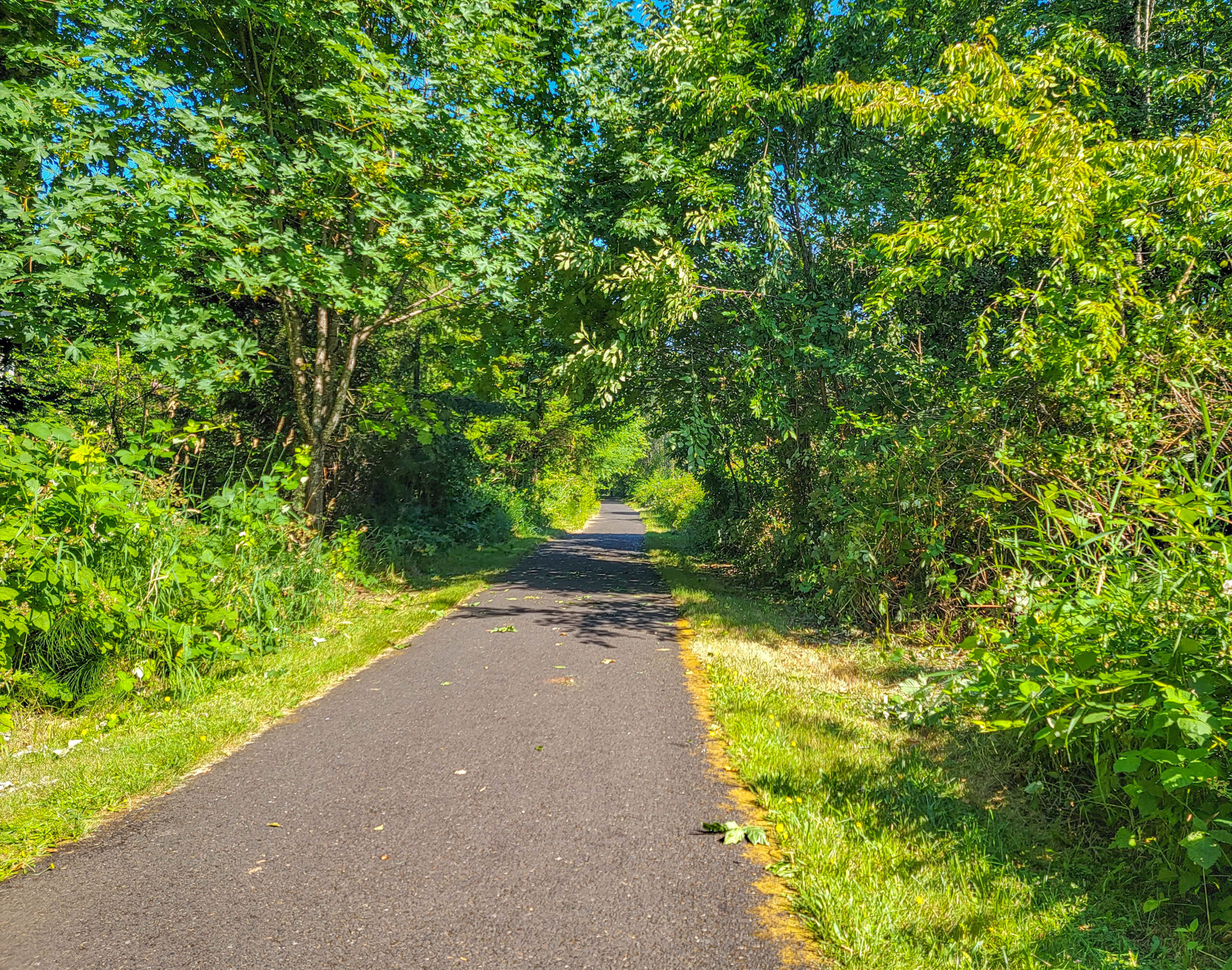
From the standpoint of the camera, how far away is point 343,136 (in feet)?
25.0

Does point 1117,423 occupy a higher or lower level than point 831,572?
higher

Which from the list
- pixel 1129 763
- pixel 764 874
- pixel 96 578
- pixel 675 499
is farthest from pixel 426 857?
pixel 675 499

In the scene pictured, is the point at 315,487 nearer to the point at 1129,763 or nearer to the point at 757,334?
the point at 757,334

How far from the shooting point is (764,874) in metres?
2.99

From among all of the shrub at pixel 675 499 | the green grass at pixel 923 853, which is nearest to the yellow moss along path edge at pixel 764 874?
the green grass at pixel 923 853

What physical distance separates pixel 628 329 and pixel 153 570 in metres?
6.03

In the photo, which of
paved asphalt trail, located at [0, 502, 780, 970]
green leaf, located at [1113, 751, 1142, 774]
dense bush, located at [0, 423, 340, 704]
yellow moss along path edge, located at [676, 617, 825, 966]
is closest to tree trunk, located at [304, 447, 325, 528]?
dense bush, located at [0, 423, 340, 704]

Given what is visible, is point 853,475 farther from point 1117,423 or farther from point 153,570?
point 153,570

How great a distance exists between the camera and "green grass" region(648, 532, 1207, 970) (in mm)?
2426

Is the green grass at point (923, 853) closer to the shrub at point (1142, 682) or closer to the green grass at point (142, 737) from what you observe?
→ the shrub at point (1142, 682)

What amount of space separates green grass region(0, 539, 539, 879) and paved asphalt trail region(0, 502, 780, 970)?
0.63 feet

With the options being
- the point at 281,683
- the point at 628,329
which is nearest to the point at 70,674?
the point at 281,683

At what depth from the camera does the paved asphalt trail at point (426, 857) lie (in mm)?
2498

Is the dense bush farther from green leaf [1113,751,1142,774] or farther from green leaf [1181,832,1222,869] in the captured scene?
green leaf [1181,832,1222,869]
